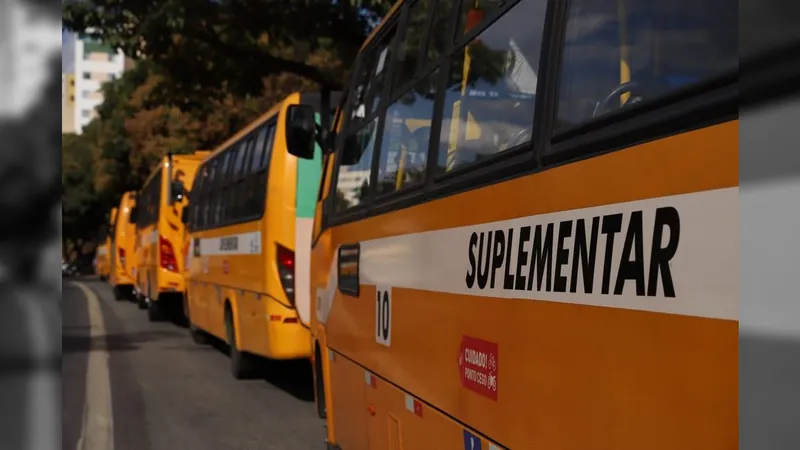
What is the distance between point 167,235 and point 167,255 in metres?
0.41

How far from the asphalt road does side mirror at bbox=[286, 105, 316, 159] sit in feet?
7.77

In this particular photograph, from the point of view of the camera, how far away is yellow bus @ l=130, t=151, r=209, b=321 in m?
17.6

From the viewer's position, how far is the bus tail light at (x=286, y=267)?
8859 millimetres

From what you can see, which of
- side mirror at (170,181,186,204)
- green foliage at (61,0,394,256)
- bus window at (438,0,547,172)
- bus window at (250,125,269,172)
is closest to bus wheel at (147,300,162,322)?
side mirror at (170,181,186,204)

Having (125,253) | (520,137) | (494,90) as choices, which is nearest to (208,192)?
(494,90)

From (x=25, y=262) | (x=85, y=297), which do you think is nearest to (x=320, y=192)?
(x=25, y=262)

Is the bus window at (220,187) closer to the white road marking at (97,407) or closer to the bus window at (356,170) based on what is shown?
the white road marking at (97,407)

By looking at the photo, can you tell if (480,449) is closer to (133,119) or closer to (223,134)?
(223,134)

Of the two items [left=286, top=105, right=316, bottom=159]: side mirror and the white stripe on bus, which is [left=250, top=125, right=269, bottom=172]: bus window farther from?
the white stripe on bus

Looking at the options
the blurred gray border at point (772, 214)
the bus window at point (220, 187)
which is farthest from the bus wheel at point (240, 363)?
the blurred gray border at point (772, 214)

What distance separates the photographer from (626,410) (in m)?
2.21

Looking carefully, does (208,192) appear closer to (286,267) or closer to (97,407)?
(286,267)

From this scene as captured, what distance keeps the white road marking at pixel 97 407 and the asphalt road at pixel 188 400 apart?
0.18 ft

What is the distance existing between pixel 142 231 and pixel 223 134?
687cm
